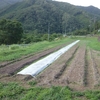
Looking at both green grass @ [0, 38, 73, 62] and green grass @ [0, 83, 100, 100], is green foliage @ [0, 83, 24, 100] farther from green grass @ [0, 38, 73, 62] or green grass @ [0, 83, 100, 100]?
green grass @ [0, 38, 73, 62]

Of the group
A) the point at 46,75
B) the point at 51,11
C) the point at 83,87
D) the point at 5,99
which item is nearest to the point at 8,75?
the point at 46,75

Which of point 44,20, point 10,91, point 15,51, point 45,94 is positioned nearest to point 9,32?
point 15,51

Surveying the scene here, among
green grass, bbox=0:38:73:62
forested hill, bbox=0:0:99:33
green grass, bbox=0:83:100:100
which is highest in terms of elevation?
forested hill, bbox=0:0:99:33

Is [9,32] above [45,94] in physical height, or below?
above

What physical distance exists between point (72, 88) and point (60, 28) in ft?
357

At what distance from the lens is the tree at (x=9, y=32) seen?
5028 cm

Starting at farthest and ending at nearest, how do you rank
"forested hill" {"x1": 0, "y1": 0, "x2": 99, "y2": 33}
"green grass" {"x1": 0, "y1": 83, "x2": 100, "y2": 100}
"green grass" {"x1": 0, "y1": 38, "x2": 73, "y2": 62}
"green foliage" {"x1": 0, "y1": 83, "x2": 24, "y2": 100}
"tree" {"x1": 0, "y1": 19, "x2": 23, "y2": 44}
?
"forested hill" {"x1": 0, "y1": 0, "x2": 99, "y2": 33}
"tree" {"x1": 0, "y1": 19, "x2": 23, "y2": 44}
"green grass" {"x1": 0, "y1": 38, "x2": 73, "y2": 62}
"green foliage" {"x1": 0, "y1": 83, "x2": 24, "y2": 100}
"green grass" {"x1": 0, "y1": 83, "x2": 100, "y2": 100}

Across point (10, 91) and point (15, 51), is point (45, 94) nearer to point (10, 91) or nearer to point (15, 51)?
point (10, 91)

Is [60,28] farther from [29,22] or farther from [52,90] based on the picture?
[52,90]

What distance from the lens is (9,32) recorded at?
5122 centimetres

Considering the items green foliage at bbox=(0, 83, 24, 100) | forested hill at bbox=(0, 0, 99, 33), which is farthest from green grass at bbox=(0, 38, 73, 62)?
forested hill at bbox=(0, 0, 99, 33)

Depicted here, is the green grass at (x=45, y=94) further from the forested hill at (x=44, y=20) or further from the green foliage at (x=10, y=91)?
the forested hill at (x=44, y=20)

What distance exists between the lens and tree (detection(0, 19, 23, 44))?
50278 mm

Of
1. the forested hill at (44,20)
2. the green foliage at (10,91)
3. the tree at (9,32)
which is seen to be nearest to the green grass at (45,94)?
the green foliage at (10,91)
